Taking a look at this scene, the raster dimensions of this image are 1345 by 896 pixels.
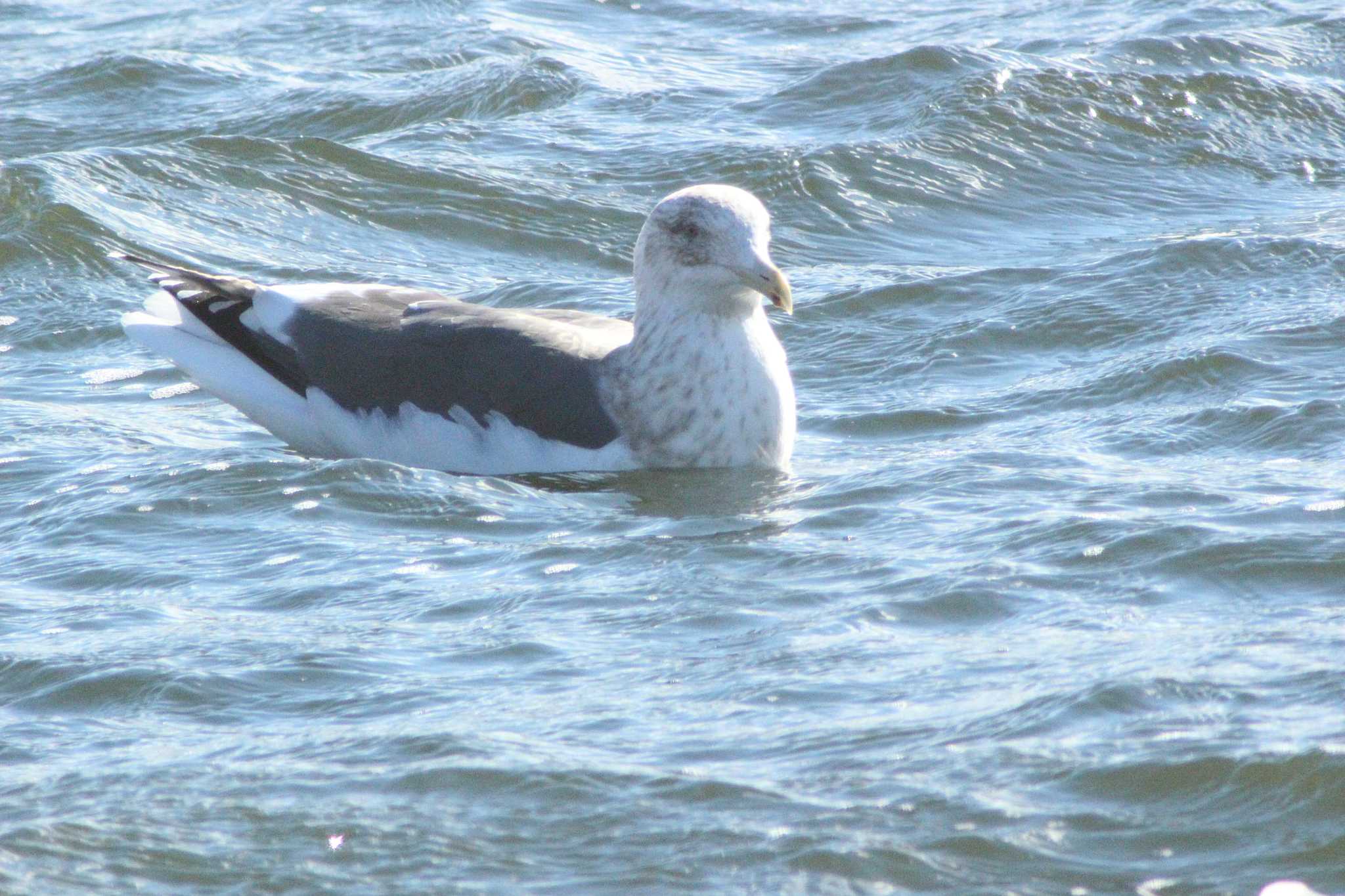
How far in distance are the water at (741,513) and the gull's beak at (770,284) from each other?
587 millimetres

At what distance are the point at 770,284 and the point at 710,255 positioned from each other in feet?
1.00

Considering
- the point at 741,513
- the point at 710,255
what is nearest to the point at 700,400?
the point at 710,255

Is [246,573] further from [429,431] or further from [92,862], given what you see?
[92,862]

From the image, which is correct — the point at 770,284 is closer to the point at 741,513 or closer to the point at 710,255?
the point at 710,255

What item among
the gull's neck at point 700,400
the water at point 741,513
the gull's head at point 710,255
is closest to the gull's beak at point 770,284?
the gull's head at point 710,255

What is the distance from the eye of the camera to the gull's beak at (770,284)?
654 centimetres

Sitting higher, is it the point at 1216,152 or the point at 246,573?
the point at 1216,152

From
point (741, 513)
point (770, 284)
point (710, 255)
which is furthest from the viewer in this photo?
point (710, 255)

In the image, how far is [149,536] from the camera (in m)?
6.22

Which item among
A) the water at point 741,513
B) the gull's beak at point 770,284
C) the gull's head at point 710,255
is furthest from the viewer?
the gull's head at point 710,255

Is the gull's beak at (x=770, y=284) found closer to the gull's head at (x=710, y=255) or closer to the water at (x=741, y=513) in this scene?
the gull's head at (x=710, y=255)

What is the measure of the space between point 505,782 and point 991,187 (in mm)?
6442

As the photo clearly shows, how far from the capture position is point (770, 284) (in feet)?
21.6

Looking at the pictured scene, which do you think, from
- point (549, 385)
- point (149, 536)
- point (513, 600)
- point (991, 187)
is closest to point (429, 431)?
point (549, 385)
